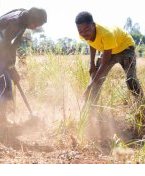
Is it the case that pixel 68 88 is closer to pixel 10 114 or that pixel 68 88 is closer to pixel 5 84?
pixel 10 114

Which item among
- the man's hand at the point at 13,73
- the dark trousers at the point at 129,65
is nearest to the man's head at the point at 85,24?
the dark trousers at the point at 129,65

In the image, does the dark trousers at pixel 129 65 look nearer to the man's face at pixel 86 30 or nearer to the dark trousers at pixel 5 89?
the man's face at pixel 86 30

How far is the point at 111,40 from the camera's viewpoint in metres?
4.84

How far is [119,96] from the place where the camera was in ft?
18.0

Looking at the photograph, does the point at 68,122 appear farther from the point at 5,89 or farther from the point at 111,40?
the point at 111,40

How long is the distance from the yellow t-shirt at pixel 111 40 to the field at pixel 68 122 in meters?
0.49

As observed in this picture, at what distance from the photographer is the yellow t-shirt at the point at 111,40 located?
4824mm

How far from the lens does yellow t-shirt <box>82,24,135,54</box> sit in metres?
4.82

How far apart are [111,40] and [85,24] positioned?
330 mm

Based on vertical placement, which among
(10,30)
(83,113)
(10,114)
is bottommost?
(10,114)

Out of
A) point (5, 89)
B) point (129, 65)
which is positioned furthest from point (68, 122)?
point (129, 65)

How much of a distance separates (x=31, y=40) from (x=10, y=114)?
1.54m

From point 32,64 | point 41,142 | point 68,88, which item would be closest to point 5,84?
point 41,142

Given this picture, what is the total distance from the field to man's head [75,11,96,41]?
0.71 m
